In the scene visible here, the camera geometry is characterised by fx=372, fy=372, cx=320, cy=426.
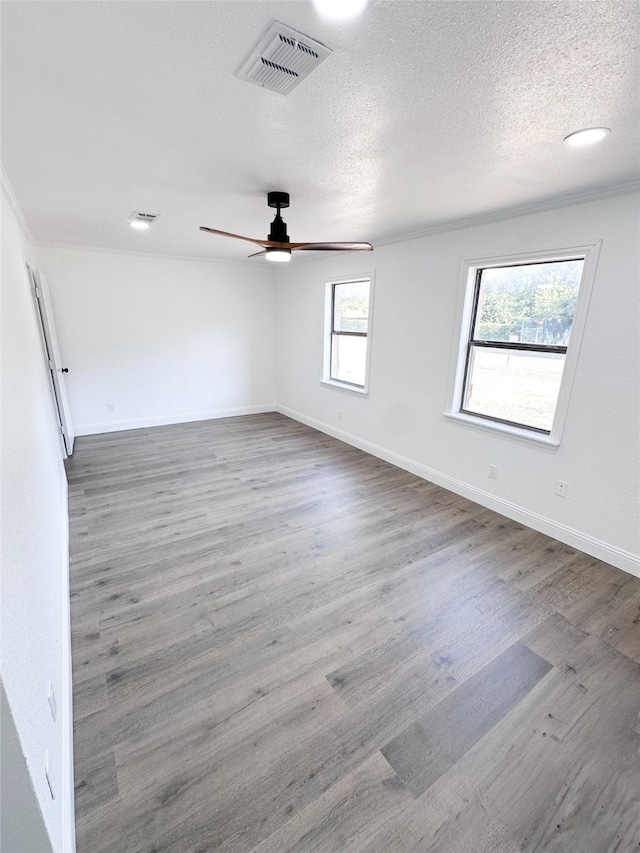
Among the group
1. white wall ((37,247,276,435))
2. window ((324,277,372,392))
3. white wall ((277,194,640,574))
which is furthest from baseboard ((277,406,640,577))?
white wall ((37,247,276,435))

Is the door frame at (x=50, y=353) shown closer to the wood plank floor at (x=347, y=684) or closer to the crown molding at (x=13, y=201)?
the crown molding at (x=13, y=201)

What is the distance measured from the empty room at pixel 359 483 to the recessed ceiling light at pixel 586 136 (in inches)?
0.6

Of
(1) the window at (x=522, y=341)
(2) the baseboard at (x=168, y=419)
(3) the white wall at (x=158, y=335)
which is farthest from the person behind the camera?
(2) the baseboard at (x=168, y=419)

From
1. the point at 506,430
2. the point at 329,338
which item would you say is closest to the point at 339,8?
the point at 506,430

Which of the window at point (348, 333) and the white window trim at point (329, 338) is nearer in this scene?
the white window trim at point (329, 338)

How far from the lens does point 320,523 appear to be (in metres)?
3.18

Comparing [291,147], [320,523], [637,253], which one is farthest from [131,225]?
[637,253]

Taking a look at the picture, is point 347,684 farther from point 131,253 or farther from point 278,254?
point 131,253

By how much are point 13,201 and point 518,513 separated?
4.78 meters

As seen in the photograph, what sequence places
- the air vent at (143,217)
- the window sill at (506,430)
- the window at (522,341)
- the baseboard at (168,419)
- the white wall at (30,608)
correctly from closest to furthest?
1. the white wall at (30,608)
2. the window at (522,341)
3. the window sill at (506,430)
4. the air vent at (143,217)
5. the baseboard at (168,419)

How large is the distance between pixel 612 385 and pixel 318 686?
267 centimetres

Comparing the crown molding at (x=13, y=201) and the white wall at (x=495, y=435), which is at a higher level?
the crown molding at (x=13, y=201)

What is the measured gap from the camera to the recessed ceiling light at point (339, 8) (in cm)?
105

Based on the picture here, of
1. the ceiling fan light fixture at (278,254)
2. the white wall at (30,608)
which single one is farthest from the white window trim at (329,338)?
the white wall at (30,608)
